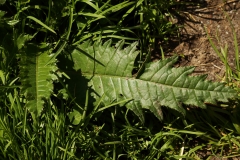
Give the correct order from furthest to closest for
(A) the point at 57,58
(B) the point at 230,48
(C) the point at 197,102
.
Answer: (B) the point at 230,48 < (A) the point at 57,58 < (C) the point at 197,102

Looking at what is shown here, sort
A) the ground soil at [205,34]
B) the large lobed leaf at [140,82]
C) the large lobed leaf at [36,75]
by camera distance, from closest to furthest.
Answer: the large lobed leaf at [36,75] < the large lobed leaf at [140,82] < the ground soil at [205,34]

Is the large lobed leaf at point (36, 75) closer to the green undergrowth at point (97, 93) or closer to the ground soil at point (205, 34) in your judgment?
the green undergrowth at point (97, 93)

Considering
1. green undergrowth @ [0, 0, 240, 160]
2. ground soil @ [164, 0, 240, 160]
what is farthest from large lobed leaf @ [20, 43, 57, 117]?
ground soil @ [164, 0, 240, 160]

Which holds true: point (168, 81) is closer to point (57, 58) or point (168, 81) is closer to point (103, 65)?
point (103, 65)

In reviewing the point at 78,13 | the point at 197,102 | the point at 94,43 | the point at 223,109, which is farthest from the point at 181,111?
the point at 78,13

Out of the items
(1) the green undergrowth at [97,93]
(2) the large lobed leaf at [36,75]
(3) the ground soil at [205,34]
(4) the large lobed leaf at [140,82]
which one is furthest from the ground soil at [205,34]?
(2) the large lobed leaf at [36,75]

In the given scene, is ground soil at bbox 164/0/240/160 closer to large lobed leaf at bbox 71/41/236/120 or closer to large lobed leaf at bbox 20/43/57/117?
large lobed leaf at bbox 71/41/236/120

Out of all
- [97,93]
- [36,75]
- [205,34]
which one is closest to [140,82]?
[97,93]
